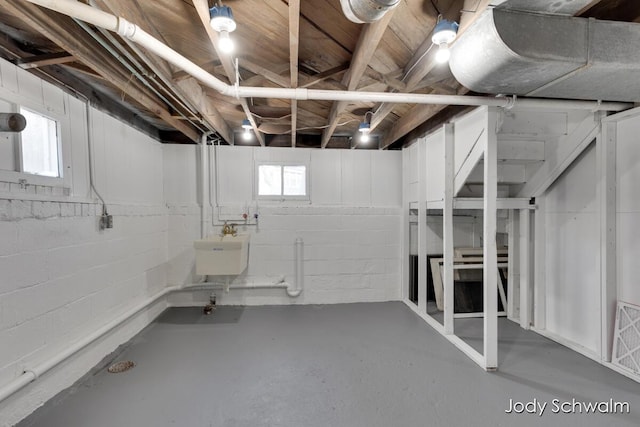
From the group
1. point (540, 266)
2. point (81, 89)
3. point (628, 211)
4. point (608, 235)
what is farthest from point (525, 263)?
point (81, 89)

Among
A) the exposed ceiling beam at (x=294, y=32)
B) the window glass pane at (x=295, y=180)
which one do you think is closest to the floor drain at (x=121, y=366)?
the window glass pane at (x=295, y=180)

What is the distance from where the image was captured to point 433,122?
3113 mm

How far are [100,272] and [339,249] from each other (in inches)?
98.2

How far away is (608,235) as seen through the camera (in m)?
2.18

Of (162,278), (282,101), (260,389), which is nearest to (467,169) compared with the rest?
(282,101)

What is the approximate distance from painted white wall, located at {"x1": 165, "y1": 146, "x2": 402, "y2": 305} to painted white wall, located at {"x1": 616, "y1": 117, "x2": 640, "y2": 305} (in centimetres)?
204

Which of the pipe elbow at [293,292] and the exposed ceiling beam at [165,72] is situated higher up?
the exposed ceiling beam at [165,72]

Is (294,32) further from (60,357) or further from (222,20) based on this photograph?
(60,357)

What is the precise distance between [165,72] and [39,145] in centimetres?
96

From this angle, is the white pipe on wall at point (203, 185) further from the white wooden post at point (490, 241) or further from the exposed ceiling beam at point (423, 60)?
the white wooden post at point (490, 241)

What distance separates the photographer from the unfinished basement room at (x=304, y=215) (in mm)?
1525

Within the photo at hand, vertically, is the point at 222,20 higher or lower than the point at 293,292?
higher

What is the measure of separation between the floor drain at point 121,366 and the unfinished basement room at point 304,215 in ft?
0.16

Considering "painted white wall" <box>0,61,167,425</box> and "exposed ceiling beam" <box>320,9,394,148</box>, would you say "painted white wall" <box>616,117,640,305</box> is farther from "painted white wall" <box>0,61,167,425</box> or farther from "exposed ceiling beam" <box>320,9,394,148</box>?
"painted white wall" <box>0,61,167,425</box>
